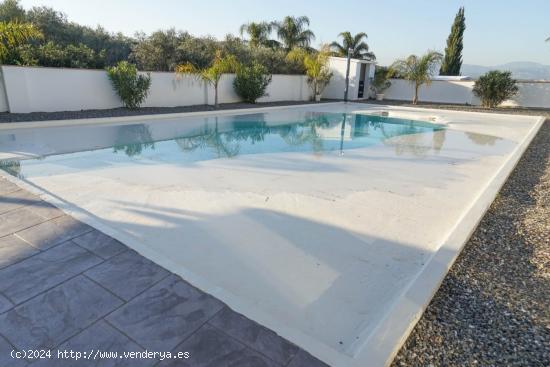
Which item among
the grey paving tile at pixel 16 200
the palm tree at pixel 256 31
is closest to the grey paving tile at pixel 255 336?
the grey paving tile at pixel 16 200

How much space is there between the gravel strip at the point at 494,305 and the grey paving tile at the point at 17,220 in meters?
3.64

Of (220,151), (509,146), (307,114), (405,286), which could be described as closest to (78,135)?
(220,151)

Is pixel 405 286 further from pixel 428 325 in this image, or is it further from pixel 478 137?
pixel 478 137

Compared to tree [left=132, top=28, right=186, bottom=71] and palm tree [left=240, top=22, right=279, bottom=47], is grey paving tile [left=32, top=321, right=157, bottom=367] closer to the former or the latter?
tree [left=132, top=28, right=186, bottom=71]

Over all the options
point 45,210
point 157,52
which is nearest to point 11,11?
point 157,52

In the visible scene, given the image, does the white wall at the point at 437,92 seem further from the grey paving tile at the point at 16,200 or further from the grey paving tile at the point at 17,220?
the grey paving tile at the point at 17,220

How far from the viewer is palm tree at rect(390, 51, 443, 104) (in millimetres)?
19047

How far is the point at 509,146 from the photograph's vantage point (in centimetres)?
933

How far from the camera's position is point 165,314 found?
230cm

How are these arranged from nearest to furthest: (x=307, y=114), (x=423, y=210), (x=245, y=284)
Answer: (x=245, y=284) → (x=423, y=210) → (x=307, y=114)

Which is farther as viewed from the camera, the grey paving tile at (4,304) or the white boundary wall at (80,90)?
the white boundary wall at (80,90)

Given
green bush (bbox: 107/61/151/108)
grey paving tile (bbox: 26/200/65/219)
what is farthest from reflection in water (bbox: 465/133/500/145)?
green bush (bbox: 107/61/151/108)

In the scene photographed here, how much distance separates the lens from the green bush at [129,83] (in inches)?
489

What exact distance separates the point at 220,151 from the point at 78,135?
4124 millimetres
